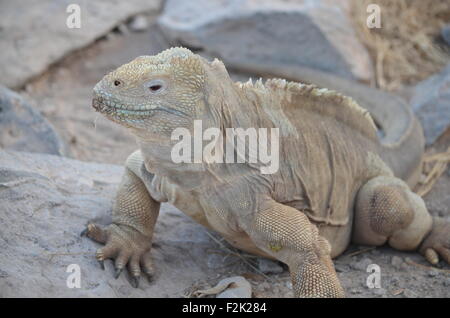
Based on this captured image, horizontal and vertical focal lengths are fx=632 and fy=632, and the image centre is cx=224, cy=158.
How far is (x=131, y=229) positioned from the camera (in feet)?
15.1

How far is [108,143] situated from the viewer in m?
7.41

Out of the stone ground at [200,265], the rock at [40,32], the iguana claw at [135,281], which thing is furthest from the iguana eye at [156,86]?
the rock at [40,32]

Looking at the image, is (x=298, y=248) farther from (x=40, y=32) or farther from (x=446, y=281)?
(x=40, y=32)

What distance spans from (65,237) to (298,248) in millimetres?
1617

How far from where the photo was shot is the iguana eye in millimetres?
3783

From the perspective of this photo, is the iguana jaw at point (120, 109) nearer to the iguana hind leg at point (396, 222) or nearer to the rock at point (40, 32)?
the iguana hind leg at point (396, 222)

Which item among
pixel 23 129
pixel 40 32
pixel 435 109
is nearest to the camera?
pixel 23 129

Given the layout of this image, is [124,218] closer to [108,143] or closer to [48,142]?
[48,142]

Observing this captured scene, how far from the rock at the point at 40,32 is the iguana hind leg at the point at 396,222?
522cm

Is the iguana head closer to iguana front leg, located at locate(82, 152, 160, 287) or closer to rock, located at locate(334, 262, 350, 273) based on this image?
iguana front leg, located at locate(82, 152, 160, 287)

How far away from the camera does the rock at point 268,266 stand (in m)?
4.80

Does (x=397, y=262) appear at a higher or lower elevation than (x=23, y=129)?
lower

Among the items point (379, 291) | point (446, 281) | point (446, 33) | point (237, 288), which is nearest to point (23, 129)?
point (237, 288)
